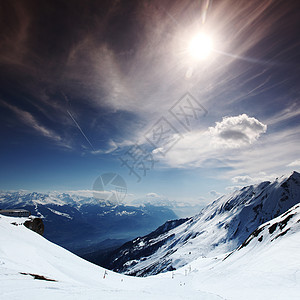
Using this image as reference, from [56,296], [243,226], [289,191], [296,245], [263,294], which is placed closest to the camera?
[56,296]

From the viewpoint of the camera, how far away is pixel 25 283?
926cm

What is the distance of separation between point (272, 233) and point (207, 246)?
15175cm

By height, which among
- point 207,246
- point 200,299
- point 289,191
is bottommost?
point 200,299

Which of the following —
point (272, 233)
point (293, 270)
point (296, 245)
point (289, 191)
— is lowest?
point (293, 270)

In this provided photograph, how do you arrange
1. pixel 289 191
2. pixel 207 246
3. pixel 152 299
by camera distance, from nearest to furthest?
1. pixel 152 299
2. pixel 207 246
3. pixel 289 191

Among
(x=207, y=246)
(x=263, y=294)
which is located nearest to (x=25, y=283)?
(x=263, y=294)

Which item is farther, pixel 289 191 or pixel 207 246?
pixel 289 191

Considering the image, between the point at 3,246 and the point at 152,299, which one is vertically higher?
the point at 3,246

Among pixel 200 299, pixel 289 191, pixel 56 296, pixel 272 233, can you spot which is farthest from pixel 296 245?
pixel 289 191

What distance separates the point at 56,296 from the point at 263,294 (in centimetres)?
1554

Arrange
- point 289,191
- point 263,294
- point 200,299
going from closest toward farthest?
point 200,299 < point 263,294 < point 289,191

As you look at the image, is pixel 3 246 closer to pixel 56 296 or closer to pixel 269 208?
pixel 56 296

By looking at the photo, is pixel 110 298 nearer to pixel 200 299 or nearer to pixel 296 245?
pixel 200 299

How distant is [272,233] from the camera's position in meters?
38.8
